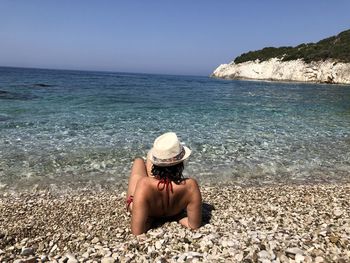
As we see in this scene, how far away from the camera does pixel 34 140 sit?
541 inches

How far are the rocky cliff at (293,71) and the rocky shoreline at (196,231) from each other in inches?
2869

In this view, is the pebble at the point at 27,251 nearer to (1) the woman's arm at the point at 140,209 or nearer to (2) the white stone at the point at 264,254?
(1) the woman's arm at the point at 140,209

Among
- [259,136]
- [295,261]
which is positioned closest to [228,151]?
[259,136]

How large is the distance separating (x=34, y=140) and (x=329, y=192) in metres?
10.7

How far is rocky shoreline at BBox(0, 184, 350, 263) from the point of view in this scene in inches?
184

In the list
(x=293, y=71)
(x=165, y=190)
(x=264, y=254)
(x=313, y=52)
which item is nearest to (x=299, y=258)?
(x=264, y=254)

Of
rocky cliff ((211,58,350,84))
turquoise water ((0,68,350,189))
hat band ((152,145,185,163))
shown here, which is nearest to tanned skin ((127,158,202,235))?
hat band ((152,145,185,163))

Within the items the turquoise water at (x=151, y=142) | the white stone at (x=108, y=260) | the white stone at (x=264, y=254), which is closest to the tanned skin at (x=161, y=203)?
the white stone at (x=108, y=260)

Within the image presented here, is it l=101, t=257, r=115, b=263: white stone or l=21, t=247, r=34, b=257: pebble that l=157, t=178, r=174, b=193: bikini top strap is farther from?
l=21, t=247, r=34, b=257: pebble

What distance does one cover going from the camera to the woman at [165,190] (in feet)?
17.4

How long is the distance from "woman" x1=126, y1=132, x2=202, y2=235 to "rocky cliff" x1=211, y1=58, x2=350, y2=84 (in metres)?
75.4

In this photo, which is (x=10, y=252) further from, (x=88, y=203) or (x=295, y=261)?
(x=295, y=261)

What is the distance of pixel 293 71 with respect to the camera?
273ft

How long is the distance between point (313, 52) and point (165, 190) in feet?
290
